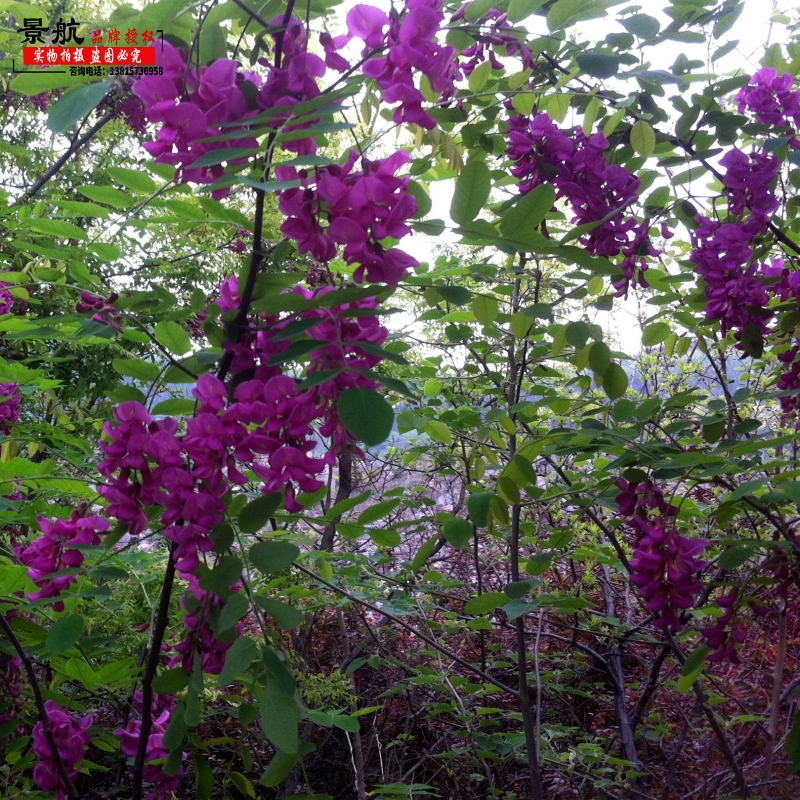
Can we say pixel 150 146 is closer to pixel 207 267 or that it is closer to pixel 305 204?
pixel 305 204

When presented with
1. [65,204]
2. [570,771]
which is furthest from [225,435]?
[570,771]

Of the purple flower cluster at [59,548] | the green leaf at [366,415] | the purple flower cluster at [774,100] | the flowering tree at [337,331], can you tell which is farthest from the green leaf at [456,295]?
the purple flower cluster at [774,100]

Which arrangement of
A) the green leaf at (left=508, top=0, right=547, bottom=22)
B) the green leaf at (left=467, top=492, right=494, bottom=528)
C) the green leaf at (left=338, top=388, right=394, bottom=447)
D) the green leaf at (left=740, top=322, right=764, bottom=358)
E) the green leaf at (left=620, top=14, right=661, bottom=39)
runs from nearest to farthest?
1. the green leaf at (left=338, top=388, right=394, bottom=447)
2. the green leaf at (left=508, top=0, right=547, bottom=22)
3. the green leaf at (left=467, top=492, right=494, bottom=528)
4. the green leaf at (left=620, top=14, right=661, bottom=39)
5. the green leaf at (left=740, top=322, right=764, bottom=358)

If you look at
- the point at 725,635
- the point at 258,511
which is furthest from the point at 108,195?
the point at 725,635

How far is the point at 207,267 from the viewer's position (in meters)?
5.45

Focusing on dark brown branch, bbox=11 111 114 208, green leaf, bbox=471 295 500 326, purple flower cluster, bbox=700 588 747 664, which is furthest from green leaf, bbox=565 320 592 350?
dark brown branch, bbox=11 111 114 208

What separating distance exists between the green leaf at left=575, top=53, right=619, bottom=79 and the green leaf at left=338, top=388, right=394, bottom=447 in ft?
2.64

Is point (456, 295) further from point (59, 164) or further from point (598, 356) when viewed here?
point (59, 164)

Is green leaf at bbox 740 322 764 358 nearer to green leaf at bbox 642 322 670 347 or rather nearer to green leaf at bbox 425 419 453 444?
green leaf at bbox 642 322 670 347

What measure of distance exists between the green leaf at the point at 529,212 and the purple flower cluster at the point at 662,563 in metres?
0.61

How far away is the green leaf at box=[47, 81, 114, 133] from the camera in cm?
71

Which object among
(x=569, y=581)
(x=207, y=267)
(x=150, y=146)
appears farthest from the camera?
(x=207, y=267)

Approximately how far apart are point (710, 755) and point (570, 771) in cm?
140

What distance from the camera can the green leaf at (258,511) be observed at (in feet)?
2.64
